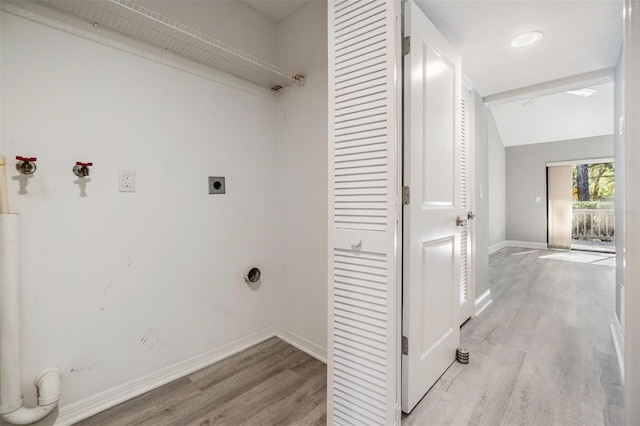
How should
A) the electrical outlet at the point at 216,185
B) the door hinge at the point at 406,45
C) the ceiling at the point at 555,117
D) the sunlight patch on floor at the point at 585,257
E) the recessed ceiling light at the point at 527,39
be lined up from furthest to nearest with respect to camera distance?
the sunlight patch on floor at the point at 585,257 → the ceiling at the point at 555,117 → the electrical outlet at the point at 216,185 → the recessed ceiling light at the point at 527,39 → the door hinge at the point at 406,45

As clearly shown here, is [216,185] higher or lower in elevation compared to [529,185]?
lower

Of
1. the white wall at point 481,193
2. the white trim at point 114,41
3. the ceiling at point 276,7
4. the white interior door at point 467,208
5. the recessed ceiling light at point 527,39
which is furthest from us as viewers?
the white wall at point 481,193

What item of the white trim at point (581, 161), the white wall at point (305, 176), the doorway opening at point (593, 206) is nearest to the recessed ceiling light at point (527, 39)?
the white wall at point (305, 176)

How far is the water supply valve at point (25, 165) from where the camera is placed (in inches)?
50.3

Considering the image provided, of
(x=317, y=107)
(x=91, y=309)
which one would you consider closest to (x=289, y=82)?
(x=317, y=107)

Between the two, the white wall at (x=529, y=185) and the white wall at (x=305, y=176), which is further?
the white wall at (x=529, y=185)

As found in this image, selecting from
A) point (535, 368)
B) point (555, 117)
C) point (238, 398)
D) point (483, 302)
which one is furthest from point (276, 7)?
point (555, 117)

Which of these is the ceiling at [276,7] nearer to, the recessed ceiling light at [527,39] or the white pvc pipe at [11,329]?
the recessed ceiling light at [527,39]

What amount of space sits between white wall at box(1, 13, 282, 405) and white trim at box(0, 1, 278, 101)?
0.04 m

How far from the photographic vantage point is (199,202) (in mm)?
1910

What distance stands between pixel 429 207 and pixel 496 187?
570 centimetres

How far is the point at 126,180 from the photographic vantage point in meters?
1.60

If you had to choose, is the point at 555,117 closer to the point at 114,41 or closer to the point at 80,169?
the point at 114,41

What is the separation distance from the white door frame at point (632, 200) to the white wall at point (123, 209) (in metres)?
2.01
